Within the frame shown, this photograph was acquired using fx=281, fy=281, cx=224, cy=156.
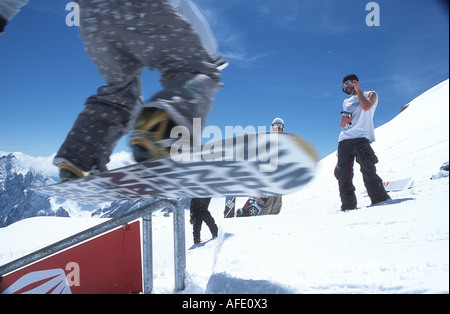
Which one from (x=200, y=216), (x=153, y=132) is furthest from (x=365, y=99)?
(x=200, y=216)

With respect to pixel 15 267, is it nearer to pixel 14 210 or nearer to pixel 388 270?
pixel 388 270

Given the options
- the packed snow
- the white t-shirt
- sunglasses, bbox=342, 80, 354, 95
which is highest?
sunglasses, bbox=342, 80, 354, 95

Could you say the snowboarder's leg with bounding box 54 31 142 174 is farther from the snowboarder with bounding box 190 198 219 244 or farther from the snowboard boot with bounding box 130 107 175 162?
the snowboarder with bounding box 190 198 219 244

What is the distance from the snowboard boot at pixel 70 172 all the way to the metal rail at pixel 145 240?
1.19ft

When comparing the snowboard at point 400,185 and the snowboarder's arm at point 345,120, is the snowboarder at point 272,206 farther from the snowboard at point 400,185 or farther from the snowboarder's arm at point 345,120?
the snowboarder's arm at point 345,120

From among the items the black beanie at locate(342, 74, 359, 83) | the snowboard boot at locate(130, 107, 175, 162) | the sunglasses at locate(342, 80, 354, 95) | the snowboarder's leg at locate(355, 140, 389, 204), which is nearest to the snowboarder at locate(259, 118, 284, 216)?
the snowboarder's leg at locate(355, 140, 389, 204)

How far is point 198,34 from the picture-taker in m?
1.39

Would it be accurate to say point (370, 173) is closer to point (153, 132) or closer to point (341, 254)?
point (341, 254)

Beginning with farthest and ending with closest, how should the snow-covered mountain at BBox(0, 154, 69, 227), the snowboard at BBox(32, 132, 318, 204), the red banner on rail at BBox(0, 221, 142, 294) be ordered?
1. the snow-covered mountain at BBox(0, 154, 69, 227)
2. the red banner on rail at BBox(0, 221, 142, 294)
3. the snowboard at BBox(32, 132, 318, 204)

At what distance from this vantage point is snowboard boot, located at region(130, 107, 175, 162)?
1249 millimetres

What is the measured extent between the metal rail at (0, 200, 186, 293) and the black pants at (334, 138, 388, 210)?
7.56ft

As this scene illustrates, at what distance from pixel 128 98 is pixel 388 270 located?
1660mm

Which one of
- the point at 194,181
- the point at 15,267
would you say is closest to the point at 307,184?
the point at 194,181

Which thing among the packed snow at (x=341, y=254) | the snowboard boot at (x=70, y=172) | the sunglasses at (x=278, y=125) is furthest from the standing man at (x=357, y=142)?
the snowboard boot at (x=70, y=172)
